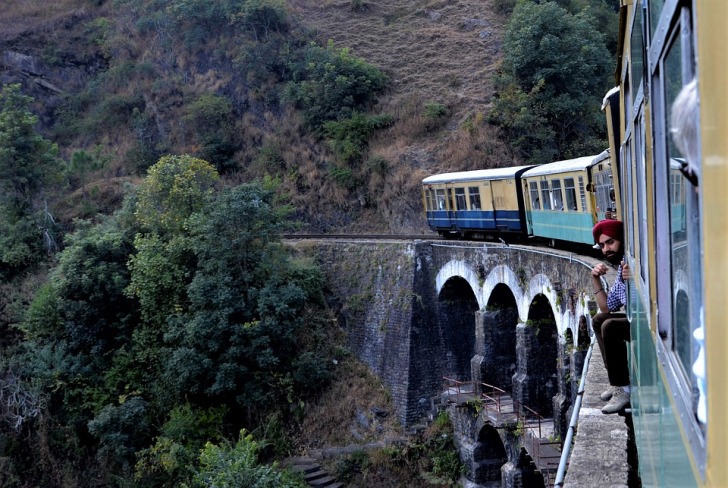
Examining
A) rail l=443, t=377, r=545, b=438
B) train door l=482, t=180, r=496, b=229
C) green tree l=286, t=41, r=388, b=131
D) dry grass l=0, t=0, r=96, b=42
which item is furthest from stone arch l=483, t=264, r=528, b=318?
dry grass l=0, t=0, r=96, b=42

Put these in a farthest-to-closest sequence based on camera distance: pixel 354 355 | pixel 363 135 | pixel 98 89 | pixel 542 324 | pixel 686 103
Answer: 1. pixel 98 89
2. pixel 363 135
3. pixel 354 355
4. pixel 542 324
5. pixel 686 103

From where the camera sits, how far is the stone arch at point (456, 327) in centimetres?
2022

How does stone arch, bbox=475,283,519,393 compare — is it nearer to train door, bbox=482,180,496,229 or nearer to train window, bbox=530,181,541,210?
train window, bbox=530,181,541,210

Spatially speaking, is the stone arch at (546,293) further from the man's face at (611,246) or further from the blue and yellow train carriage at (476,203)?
the man's face at (611,246)

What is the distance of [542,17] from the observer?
88.4 feet

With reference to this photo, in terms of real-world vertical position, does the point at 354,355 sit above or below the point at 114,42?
below

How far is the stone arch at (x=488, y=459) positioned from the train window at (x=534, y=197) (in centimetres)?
506

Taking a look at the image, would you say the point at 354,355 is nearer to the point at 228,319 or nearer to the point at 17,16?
the point at 228,319

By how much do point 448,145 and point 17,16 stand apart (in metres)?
23.1

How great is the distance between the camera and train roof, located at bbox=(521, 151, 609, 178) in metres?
13.1

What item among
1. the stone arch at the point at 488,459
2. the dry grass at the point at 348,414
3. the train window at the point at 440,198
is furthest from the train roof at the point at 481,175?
the stone arch at the point at 488,459

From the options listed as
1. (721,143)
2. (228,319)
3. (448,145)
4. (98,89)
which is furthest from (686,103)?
(98,89)

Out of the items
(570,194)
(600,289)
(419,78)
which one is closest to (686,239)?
(600,289)

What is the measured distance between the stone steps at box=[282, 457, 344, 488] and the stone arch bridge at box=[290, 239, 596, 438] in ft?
8.16
